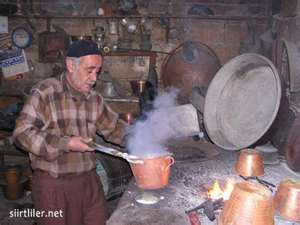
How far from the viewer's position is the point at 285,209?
2.06 metres

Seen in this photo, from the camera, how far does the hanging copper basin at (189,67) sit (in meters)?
4.83

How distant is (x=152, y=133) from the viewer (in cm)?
313

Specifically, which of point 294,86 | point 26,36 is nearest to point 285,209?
point 294,86

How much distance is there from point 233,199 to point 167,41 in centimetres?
357

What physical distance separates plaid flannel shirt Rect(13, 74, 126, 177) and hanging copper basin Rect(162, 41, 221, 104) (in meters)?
2.23

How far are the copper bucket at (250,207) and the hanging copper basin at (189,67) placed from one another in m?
3.00

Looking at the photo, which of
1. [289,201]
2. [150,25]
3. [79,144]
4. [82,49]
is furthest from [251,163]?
[150,25]

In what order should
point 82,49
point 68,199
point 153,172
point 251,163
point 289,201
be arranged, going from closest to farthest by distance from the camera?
point 289,201 → point 153,172 → point 82,49 → point 251,163 → point 68,199

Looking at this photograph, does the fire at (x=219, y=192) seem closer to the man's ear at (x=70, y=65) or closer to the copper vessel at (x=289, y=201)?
the copper vessel at (x=289, y=201)

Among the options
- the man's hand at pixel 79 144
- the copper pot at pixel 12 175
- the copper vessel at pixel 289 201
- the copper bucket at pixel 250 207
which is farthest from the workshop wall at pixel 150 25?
the copper bucket at pixel 250 207

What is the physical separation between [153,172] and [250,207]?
62cm

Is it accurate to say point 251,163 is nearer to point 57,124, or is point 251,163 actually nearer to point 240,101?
point 240,101

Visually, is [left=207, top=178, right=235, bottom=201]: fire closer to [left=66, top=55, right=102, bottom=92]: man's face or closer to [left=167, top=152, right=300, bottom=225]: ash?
[left=167, top=152, right=300, bottom=225]: ash

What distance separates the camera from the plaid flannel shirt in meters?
2.40
